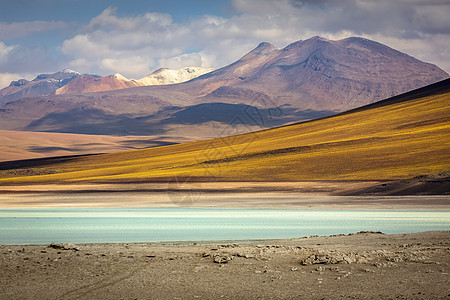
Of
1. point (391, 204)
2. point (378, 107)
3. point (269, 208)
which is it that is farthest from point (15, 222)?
point (378, 107)

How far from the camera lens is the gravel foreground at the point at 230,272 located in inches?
438

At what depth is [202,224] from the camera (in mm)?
27328

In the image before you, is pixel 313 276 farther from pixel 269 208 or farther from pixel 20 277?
pixel 269 208

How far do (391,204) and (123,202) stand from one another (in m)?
20.6

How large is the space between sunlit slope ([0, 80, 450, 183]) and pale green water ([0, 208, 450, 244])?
80.1ft

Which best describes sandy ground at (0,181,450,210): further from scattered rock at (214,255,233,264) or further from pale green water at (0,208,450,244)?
scattered rock at (214,255,233,264)

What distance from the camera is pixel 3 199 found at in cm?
4984

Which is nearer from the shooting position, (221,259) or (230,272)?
(230,272)

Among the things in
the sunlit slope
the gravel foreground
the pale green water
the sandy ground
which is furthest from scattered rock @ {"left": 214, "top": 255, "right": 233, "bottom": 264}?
the sunlit slope

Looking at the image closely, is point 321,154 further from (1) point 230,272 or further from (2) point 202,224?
(1) point 230,272

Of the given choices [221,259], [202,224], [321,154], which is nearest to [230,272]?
[221,259]

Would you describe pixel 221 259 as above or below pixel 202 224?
above

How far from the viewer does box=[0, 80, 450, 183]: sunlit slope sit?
6190cm

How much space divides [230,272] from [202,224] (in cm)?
1461
